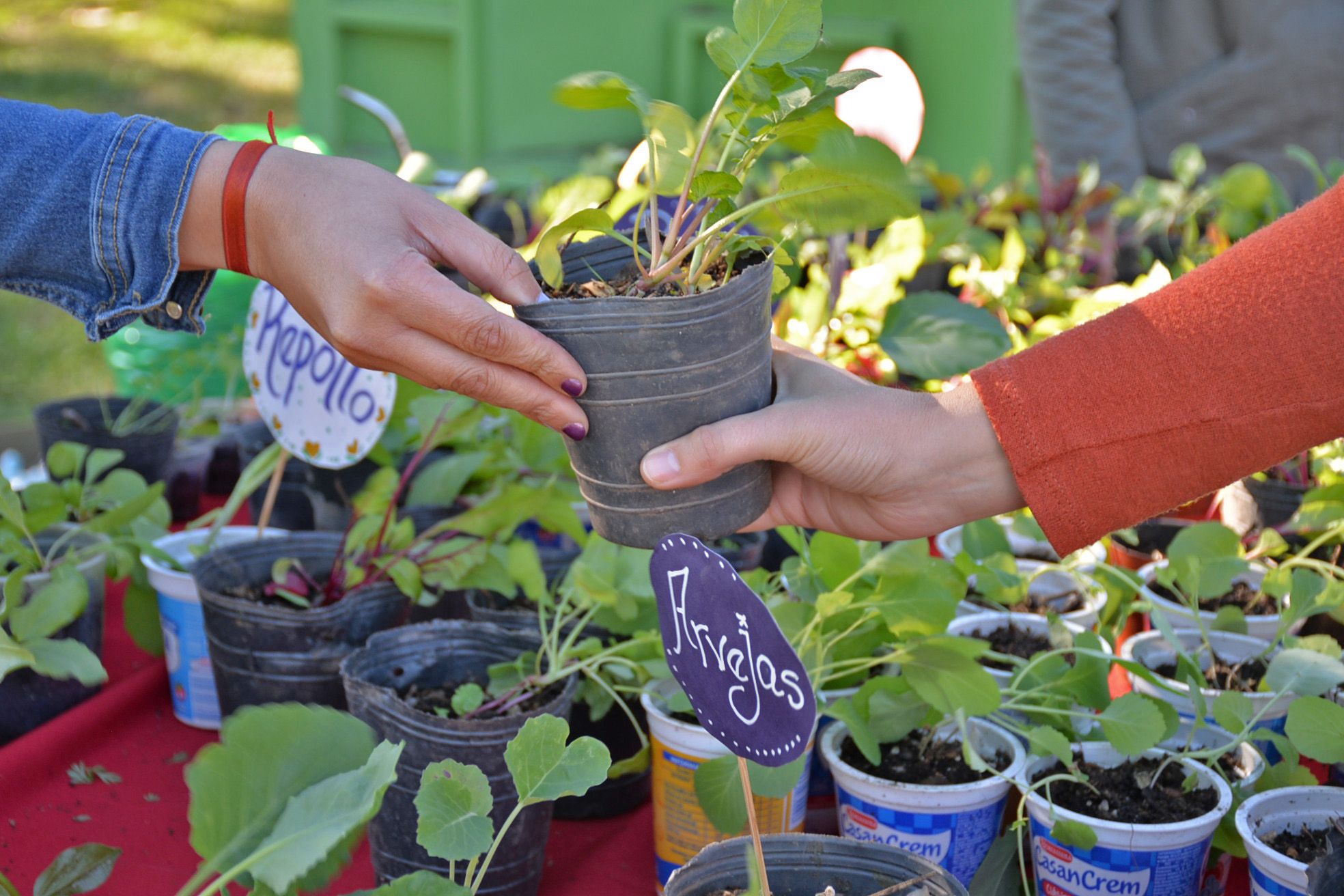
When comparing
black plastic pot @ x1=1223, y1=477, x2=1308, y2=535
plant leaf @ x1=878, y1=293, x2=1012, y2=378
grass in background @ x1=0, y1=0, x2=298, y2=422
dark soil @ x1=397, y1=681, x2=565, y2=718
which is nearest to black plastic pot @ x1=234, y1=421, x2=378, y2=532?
dark soil @ x1=397, y1=681, x2=565, y2=718

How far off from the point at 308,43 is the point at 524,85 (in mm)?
734

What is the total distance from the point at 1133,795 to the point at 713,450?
41cm

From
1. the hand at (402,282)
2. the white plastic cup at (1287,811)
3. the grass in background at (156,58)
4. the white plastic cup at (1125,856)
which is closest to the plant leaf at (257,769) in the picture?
the hand at (402,282)

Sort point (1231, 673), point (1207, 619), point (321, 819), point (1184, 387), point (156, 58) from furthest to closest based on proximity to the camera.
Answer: point (156, 58)
point (1207, 619)
point (1231, 673)
point (1184, 387)
point (321, 819)

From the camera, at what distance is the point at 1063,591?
3.92 feet

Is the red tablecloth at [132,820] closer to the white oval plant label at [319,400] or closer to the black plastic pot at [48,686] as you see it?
the black plastic pot at [48,686]

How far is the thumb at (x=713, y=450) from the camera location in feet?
2.26

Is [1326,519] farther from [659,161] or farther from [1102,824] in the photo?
[659,161]

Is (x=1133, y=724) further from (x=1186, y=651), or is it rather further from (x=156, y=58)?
(x=156, y=58)

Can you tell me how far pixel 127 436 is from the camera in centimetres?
140

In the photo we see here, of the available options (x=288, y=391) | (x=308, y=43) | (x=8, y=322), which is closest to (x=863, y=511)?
(x=288, y=391)

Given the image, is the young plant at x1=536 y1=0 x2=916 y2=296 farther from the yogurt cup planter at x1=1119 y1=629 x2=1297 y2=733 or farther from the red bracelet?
the yogurt cup planter at x1=1119 y1=629 x2=1297 y2=733

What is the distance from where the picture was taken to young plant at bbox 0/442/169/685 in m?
0.76

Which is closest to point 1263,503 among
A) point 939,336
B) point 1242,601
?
point 1242,601
